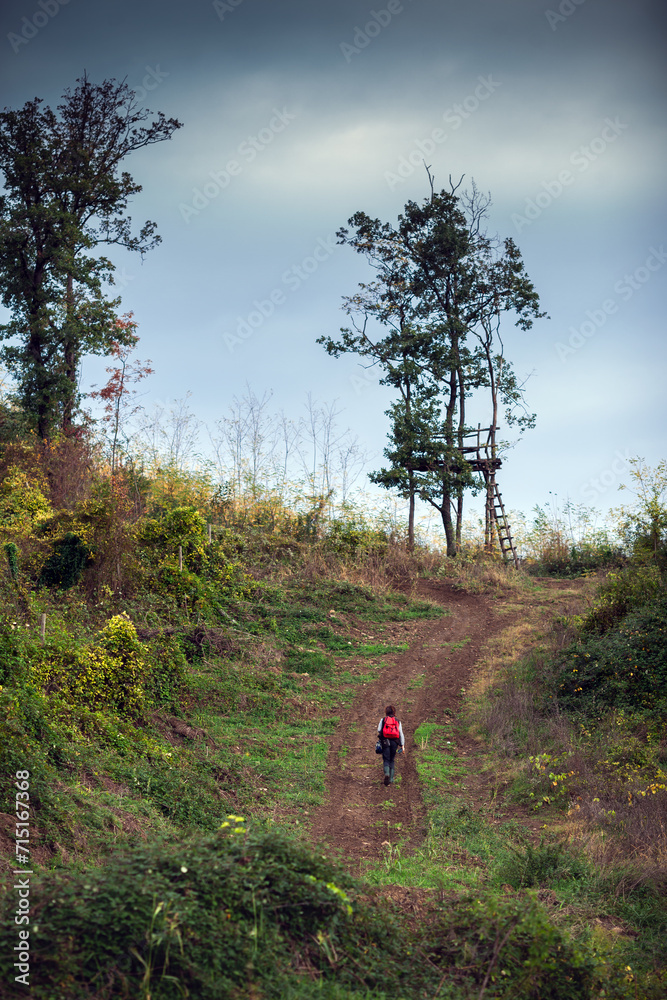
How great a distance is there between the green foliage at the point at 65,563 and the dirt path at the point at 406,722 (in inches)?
238

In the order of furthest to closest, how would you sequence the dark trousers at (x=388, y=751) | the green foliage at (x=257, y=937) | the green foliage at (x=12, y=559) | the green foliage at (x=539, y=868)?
1. the green foliage at (x=12, y=559)
2. the dark trousers at (x=388, y=751)
3. the green foliage at (x=539, y=868)
4. the green foliage at (x=257, y=937)

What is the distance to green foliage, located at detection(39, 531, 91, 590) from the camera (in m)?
15.0

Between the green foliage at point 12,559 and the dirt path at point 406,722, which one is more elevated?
the green foliage at point 12,559

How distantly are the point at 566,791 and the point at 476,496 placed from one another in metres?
18.3

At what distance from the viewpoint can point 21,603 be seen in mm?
13383

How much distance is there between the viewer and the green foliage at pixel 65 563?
49.2 ft

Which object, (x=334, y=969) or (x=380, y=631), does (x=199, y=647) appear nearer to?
(x=380, y=631)

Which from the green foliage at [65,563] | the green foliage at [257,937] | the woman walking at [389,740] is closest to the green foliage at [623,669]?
the woman walking at [389,740]

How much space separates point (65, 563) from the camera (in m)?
15.1

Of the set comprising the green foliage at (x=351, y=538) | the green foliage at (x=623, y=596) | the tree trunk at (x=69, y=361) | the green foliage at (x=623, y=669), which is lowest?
the green foliage at (x=623, y=669)

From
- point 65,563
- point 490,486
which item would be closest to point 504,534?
point 490,486

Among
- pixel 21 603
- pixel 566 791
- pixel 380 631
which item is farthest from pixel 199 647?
pixel 566 791

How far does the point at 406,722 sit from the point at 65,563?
7411mm

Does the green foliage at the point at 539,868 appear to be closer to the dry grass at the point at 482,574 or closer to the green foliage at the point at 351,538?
the dry grass at the point at 482,574
